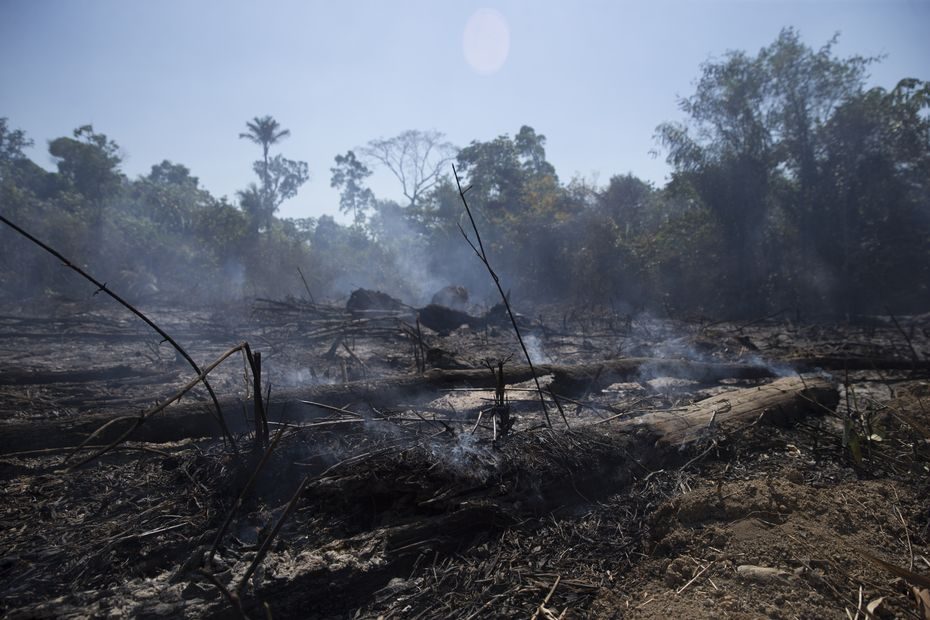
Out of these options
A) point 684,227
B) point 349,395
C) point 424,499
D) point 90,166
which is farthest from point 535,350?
point 90,166

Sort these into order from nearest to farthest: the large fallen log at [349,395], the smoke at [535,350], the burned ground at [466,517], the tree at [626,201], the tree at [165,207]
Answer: the burned ground at [466,517], the large fallen log at [349,395], the smoke at [535,350], the tree at [626,201], the tree at [165,207]

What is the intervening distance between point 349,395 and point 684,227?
16584 millimetres

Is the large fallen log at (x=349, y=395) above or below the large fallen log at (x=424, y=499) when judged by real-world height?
above

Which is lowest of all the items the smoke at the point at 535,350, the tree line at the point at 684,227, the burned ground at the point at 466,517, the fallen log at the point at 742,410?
the burned ground at the point at 466,517

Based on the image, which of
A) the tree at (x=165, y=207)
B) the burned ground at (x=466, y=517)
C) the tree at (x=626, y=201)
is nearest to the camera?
the burned ground at (x=466, y=517)

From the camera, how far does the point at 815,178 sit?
580 inches

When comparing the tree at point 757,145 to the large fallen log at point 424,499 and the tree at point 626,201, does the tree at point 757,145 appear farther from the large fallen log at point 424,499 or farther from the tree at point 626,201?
A: the large fallen log at point 424,499

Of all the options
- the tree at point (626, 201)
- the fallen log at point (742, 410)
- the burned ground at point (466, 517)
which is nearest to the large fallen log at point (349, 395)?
the burned ground at point (466, 517)

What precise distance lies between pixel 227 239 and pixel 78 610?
73.9ft

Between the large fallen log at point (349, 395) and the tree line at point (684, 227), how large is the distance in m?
6.74

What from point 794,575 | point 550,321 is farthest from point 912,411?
point 550,321

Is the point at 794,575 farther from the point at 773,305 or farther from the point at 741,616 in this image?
the point at 773,305

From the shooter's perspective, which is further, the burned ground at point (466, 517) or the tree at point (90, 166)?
the tree at point (90, 166)

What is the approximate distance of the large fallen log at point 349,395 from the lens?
3.24 meters
